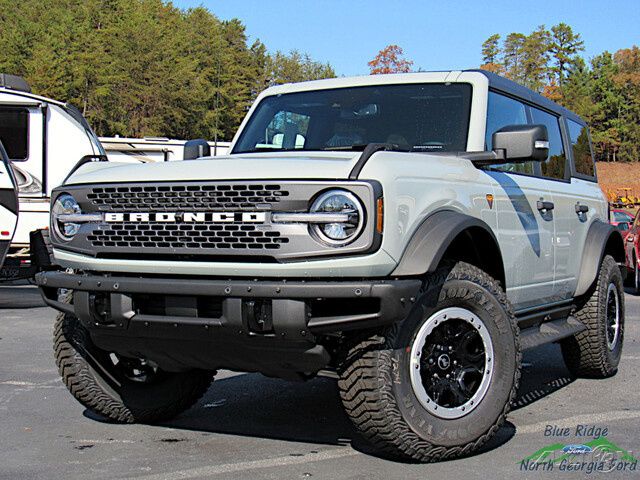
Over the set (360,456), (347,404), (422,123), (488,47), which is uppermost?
(488,47)

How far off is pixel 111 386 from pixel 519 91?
345cm

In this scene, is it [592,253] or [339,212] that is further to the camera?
A: [592,253]

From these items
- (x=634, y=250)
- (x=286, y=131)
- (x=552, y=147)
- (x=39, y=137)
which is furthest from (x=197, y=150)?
(x=634, y=250)

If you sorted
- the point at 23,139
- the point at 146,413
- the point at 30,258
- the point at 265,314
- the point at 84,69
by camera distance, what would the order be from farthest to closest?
the point at 84,69 < the point at 23,139 < the point at 30,258 < the point at 146,413 < the point at 265,314

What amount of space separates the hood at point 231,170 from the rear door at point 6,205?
6.73 m

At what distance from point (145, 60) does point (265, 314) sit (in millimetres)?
59619

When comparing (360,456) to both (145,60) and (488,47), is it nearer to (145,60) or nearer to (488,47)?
(145,60)

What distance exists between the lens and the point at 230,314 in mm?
4375

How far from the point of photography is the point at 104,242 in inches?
194

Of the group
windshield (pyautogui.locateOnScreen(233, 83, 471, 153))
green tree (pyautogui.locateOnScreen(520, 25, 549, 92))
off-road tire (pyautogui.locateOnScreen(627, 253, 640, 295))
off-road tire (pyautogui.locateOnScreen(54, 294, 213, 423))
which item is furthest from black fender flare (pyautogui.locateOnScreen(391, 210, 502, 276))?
green tree (pyautogui.locateOnScreen(520, 25, 549, 92))

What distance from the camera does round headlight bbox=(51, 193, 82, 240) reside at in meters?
5.12

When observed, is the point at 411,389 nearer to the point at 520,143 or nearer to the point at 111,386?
the point at 520,143

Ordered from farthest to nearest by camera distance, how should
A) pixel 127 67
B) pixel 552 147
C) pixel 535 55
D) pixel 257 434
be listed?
pixel 535 55
pixel 127 67
pixel 552 147
pixel 257 434

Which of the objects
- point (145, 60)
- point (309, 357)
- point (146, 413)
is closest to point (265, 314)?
point (309, 357)
